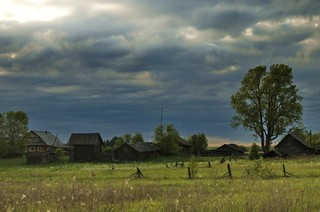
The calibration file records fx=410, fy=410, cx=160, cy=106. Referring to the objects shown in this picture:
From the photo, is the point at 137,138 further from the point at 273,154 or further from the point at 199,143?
the point at 273,154

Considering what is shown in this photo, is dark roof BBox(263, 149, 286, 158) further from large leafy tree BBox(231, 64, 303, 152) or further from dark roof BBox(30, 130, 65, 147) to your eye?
dark roof BBox(30, 130, 65, 147)

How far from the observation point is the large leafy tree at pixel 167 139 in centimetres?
10788

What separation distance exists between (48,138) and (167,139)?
4420cm

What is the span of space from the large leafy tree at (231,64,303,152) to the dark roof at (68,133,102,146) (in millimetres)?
38211

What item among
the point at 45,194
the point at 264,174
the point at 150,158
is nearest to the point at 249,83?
the point at 150,158

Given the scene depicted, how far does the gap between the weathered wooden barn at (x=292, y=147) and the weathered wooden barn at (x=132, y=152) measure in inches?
1241

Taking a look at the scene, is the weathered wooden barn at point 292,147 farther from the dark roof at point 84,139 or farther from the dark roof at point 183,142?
the dark roof at point 84,139

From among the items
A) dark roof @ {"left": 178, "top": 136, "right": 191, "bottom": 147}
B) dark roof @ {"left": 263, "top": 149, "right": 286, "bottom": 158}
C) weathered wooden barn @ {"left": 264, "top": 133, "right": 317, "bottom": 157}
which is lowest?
dark roof @ {"left": 263, "top": 149, "right": 286, "bottom": 158}

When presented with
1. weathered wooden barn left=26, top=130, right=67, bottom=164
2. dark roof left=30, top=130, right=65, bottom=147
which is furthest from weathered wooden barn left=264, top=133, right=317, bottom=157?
dark roof left=30, top=130, right=65, bottom=147

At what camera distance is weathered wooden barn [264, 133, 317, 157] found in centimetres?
8656

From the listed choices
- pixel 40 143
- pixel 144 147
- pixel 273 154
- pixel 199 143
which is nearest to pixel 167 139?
pixel 144 147

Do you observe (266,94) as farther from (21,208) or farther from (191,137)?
(21,208)

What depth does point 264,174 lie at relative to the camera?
A: 31453mm

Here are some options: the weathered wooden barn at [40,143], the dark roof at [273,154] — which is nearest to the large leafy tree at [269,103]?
the dark roof at [273,154]
